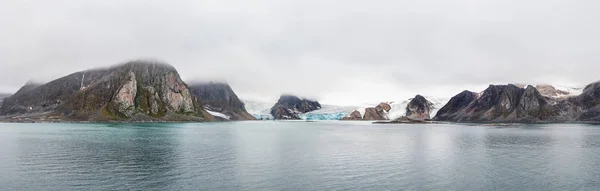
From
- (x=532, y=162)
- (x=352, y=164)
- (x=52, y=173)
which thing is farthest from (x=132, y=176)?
(x=532, y=162)

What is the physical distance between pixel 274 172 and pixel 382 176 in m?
14.2

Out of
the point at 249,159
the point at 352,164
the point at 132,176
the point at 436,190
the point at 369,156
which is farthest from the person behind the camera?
the point at 369,156

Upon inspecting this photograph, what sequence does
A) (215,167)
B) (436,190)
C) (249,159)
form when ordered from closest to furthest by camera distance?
(436,190) → (215,167) → (249,159)

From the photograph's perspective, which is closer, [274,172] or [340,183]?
[340,183]

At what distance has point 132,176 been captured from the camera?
51.9 m

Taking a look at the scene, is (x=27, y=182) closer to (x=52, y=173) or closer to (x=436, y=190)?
(x=52, y=173)

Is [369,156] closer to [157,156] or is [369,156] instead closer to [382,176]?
[382,176]

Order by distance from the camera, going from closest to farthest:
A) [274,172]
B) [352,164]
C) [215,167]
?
[274,172] < [215,167] < [352,164]

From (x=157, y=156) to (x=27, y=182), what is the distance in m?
27.9

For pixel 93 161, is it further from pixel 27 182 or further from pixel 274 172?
pixel 274 172

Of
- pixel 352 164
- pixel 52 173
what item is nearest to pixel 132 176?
pixel 52 173

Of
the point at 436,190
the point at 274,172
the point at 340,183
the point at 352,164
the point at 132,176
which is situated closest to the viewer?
the point at 436,190

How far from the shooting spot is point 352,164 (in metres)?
63.9

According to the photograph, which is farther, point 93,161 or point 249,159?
point 249,159
